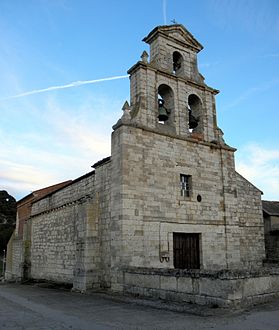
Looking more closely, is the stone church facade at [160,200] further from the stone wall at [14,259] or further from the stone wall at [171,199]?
the stone wall at [14,259]

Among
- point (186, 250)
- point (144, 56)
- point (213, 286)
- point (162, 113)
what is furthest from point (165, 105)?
point (213, 286)

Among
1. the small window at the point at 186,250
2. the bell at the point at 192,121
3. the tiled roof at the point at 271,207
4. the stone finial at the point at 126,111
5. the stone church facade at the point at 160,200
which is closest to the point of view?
the stone church facade at the point at 160,200

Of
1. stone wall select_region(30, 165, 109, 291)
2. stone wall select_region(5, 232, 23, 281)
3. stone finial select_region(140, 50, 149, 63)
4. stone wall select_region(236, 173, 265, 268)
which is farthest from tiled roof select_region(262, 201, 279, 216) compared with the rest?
stone wall select_region(5, 232, 23, 281)

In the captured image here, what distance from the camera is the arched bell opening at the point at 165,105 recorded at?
13.9m

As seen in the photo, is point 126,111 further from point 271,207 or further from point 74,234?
point 271,207

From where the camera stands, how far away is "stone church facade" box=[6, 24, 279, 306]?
38.2ft

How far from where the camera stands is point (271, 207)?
21297mm

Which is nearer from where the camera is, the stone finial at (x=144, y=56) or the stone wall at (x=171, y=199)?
the stone wall at (x=171, y=199)

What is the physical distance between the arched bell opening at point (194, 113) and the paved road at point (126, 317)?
8.42 metres

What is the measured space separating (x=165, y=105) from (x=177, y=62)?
93.0 inches

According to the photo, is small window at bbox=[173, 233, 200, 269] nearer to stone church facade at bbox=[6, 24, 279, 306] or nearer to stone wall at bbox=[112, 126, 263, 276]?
stone church facade at bbox=[6, 24, 279, 306]

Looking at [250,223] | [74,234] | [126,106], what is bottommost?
[74,234]

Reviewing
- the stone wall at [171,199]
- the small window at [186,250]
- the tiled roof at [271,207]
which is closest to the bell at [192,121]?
the stone wall at [171,199]

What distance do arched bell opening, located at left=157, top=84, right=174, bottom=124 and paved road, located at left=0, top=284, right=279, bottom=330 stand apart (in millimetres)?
7541
